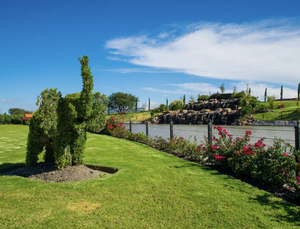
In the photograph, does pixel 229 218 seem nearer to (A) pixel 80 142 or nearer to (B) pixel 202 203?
(B) pixel 202 203

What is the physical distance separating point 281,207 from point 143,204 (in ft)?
7.87

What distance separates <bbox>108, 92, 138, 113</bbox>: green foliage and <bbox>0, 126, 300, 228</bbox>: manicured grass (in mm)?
75549

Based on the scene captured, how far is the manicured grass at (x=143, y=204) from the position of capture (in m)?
3.28

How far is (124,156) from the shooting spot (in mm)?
8344

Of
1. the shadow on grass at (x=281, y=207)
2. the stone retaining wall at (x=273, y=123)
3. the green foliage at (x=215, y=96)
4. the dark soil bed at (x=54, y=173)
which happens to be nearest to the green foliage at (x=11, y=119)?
the dark soil bed at (x=54, y=173)

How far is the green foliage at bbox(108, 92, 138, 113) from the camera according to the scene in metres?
81.4

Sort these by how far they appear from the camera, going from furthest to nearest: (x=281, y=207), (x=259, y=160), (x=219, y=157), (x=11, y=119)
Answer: (x=11, y=119), (x=219, y=157), (x=259, y=160), (x=281, y=207)

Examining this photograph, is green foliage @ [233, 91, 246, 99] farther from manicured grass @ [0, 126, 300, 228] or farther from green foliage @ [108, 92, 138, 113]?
manicured grass @ [0, 126, 300, 228]

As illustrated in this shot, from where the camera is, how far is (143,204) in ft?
12.7

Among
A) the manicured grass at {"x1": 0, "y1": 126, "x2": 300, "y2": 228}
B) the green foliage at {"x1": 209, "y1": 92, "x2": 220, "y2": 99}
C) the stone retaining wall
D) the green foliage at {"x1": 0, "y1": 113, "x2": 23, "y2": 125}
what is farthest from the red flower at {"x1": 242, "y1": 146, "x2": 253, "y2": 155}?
the green foliage at {"x1": 209, "y1": 92, "x2": 220, "y2": 99}

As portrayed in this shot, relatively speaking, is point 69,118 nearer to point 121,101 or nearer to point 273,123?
point 273,123

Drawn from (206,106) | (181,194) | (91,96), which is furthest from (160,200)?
(206,106)

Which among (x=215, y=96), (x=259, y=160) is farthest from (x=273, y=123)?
(x=259, y=160)

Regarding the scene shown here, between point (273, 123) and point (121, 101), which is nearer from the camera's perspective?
point (273, 123)
